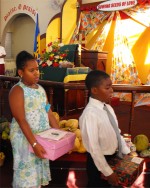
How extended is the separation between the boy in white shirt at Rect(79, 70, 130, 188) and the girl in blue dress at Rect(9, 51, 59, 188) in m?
0.35

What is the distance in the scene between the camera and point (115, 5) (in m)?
6.60

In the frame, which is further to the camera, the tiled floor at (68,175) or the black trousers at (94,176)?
the tiled floor at (68,175)

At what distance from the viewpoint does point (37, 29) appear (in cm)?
834

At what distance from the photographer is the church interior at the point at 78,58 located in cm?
249

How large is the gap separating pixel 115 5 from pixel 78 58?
2.42 meters

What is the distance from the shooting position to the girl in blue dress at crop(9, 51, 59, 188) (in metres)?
1.62

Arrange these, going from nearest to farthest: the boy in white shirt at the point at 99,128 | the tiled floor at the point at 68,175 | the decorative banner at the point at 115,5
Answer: the boy in white shirt at the point at 99,128 → the tiled floor at the point at 68,175 → the decorative banner at the point at 115,5

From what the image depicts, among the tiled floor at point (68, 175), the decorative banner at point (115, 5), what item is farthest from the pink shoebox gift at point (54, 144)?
the decorative banner at point (115, 5)

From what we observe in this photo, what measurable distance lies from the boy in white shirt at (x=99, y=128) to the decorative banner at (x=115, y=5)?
5349mm

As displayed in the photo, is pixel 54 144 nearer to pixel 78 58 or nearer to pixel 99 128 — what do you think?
pixel 99 128

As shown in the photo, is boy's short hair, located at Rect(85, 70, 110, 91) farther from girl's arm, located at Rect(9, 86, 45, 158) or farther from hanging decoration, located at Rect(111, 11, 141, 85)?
hanging decoration, located at Rect(111, 11, 141, 85)

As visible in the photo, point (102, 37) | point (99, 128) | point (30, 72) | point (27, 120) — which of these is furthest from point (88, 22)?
point (99, 128)

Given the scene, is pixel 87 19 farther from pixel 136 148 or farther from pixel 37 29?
pixel 136 148

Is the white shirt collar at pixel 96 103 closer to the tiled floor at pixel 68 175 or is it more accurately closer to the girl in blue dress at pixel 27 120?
the girl in blue dress at pixel 27 120
